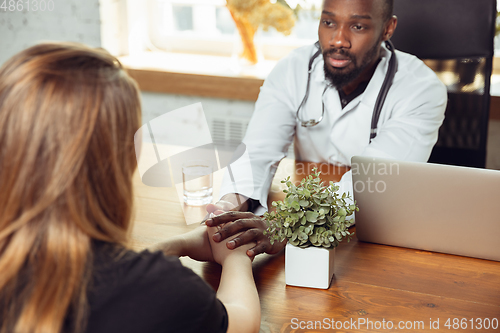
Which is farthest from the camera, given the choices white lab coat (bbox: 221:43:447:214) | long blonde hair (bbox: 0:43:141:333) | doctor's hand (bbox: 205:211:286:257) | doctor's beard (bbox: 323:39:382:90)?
doctor's beard (bbox: 323:39:382:90)

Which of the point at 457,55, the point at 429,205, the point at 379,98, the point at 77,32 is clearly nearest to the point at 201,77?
the point at 77,32

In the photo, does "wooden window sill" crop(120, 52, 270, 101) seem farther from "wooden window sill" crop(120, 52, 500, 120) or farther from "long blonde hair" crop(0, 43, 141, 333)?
"long blonde hair" crop(0, 43, 141, 333)

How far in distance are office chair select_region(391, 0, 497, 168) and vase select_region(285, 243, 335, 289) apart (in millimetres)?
1144

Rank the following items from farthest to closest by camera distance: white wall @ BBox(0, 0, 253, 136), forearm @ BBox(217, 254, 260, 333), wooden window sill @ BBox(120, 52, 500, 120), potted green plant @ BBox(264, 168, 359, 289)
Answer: white wall @ BBox(0, 0, 253, 136)
wooden window sill @ BBox(120, 52, 500, 120)
potted green plant @ BBox(264, 168, 359, 289)
forearm @ BBox(217, 254, 260, 333)

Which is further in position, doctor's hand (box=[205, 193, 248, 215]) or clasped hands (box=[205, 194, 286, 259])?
doctor's hand (box=[205, 193, 248, 215])

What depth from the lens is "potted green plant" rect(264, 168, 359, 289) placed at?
879 mm

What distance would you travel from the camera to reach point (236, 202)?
1.29 metres

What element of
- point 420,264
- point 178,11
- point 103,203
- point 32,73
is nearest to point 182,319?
point 103,203

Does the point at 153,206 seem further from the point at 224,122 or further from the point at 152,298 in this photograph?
the point at 224,122

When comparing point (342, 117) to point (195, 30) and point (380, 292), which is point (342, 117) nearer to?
point (380, 292)

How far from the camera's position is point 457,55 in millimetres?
1771

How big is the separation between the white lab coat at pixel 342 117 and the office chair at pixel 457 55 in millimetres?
101

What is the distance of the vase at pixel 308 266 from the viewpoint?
2.91 feet

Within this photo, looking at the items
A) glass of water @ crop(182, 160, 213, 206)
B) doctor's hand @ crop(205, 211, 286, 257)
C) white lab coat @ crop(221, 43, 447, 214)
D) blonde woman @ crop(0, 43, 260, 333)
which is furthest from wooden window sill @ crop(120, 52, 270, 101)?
blonde woman @ crop(0, 43, 260, 333)
